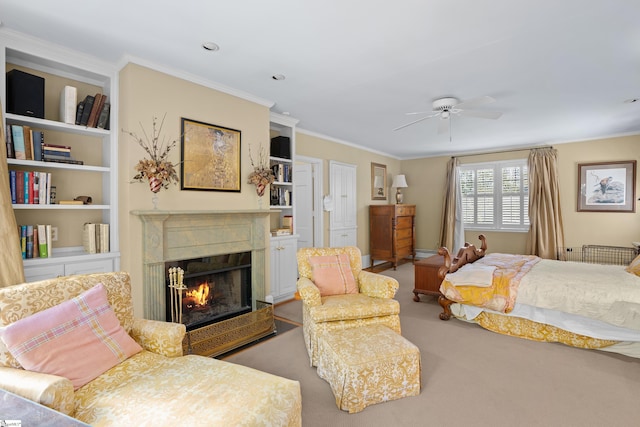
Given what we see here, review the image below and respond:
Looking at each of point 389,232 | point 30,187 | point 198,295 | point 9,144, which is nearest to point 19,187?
point 30,187

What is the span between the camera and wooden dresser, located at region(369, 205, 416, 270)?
6.33 m

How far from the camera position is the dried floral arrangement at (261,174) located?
11.9ft

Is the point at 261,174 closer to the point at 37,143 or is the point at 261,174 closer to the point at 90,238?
the point at 90,238

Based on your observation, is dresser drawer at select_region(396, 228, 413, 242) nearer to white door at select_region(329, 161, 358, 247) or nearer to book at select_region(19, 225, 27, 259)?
white door at select_region(329, 161, 358, 247)

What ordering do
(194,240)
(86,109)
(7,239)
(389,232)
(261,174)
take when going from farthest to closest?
(389,232)
(261,174)
(194,240)
(86,109)
(7,239)

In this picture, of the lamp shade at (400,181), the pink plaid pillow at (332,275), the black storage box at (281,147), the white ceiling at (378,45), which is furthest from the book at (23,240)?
the lamp shade at (400,181)

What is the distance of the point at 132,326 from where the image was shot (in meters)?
1.90

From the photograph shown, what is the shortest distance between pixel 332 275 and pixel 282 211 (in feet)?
6.11

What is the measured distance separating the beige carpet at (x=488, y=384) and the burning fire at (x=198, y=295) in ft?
2.59

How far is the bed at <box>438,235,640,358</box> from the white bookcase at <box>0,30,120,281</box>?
11.6 ft

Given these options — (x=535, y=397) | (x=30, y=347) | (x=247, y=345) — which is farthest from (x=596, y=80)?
(x=30, y=347)

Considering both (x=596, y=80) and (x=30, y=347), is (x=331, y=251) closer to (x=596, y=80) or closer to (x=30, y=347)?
(x=30, y=347)

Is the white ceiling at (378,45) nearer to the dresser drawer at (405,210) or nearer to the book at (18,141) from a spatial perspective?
the book at (18,141)

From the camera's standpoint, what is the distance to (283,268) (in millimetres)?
4305
